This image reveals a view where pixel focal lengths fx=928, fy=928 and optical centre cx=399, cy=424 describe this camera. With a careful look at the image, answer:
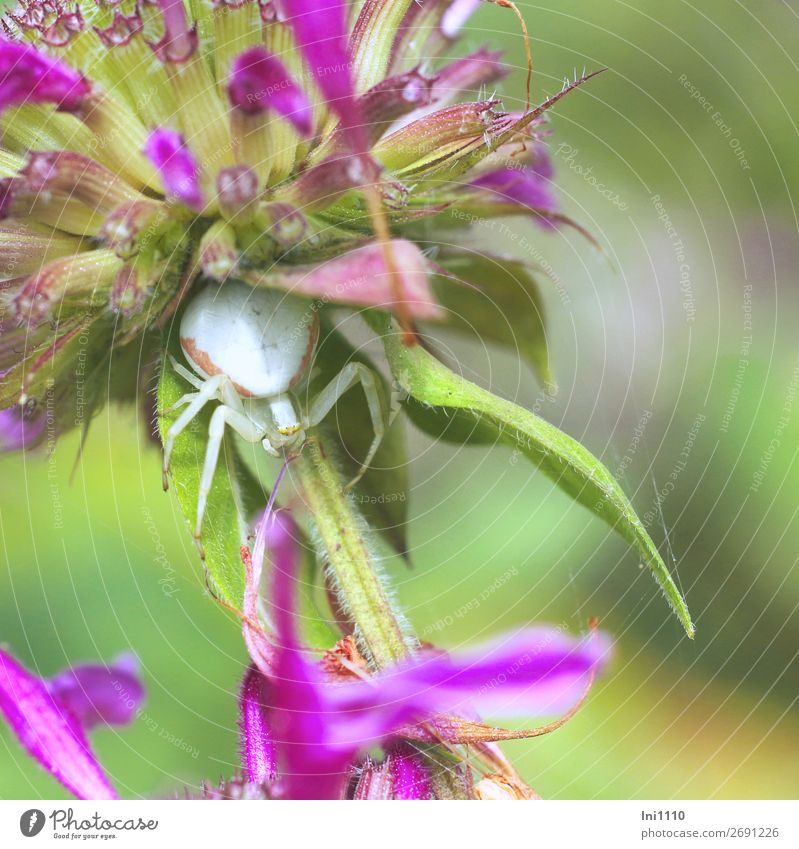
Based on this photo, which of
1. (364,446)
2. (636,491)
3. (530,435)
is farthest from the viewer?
(636,491)

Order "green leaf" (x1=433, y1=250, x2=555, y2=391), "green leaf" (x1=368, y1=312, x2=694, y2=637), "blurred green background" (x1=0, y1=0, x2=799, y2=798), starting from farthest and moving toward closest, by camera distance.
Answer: "blurred green background" (x1=0, y1=0, x2=799, y2=798) → "green leaf" (x1=433, y1=250, x2=555, y2=391) → "green leaf" (x1=368, y1=312, x2=694, y2=637)

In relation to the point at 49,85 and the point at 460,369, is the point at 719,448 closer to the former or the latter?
the point at 460,369

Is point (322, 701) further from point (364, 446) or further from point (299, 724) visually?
point (364, 446)

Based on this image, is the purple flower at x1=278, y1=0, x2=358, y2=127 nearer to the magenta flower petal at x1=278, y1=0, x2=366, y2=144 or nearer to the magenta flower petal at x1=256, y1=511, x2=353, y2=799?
the magenta flower petal at x1=278, y1=0, x2=366, y2=144

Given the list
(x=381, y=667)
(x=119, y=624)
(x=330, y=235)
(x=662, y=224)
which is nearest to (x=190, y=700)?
(x=119, y=624)

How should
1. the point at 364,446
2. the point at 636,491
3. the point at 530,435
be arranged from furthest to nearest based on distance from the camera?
1. the point at 636,491
2. the point at 364,446
3. the point at 530,435

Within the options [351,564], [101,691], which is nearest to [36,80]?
[351,564]
